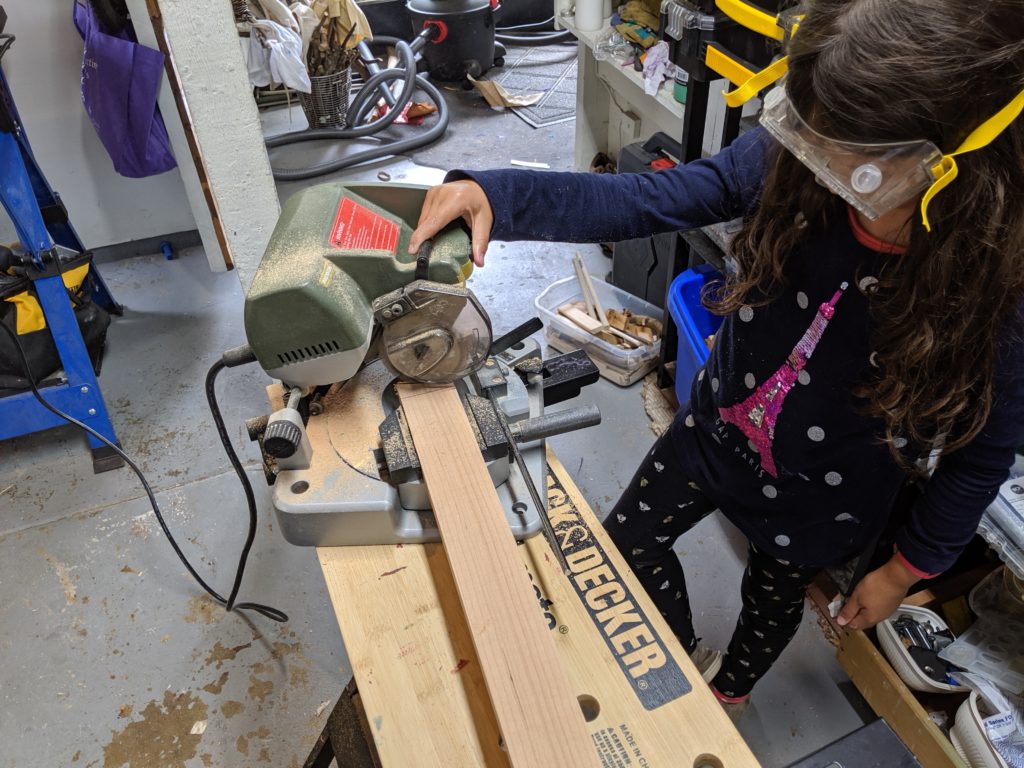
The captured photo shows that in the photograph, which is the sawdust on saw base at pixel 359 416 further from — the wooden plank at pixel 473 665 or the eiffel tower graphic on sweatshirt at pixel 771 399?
the eiffel tower graphic on sweatshirt at pixel 771 399

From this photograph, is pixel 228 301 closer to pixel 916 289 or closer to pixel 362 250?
pixel 362 250

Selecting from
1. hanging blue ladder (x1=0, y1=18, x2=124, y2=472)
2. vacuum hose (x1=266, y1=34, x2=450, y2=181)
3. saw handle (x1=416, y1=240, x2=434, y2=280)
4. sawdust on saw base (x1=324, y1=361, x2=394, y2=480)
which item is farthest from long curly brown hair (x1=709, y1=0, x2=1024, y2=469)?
vacuum hose (x1=266, y1=34, x2=450, y2=181)

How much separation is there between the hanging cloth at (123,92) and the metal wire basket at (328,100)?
4.99ft

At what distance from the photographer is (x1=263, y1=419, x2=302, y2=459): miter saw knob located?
879mm

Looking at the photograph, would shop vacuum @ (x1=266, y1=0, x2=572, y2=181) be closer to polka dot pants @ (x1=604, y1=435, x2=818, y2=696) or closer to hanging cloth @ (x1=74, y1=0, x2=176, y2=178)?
hanging cloth @ (x1=74, y1=0, x2=176, y2=178)

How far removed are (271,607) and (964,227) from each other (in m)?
1.72

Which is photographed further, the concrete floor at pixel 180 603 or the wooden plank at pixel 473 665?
the concrete floor at pixel 180 603

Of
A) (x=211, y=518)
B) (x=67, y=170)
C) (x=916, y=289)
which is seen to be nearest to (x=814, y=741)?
(x=916, y=289)

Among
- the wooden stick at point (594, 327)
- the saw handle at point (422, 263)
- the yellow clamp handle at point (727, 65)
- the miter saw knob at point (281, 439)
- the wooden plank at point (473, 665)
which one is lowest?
the wooden stick at point (594, 327)

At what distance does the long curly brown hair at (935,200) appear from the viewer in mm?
652

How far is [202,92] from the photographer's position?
1920 mm

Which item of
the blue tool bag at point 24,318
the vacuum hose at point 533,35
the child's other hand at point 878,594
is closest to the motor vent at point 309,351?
the child's other hand at point 878,594

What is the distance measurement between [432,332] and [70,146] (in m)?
2.56

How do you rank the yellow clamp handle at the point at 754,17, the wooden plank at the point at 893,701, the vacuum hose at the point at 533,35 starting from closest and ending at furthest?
the yellow clamp handle at the point at 754,17 → the wooden plank at the point at 893,701 → the vacuum hose at the point at 533,35
